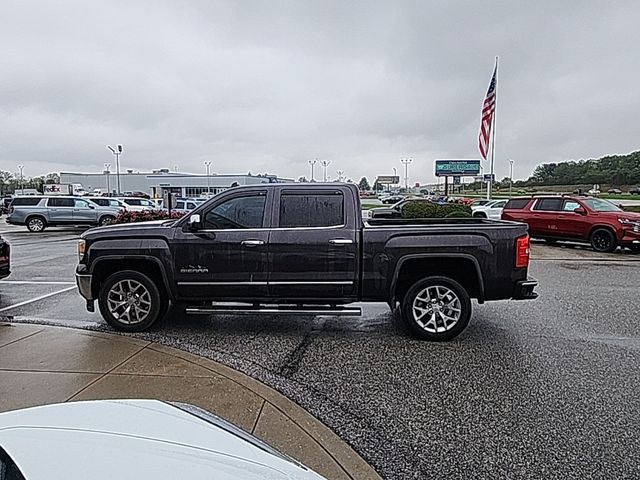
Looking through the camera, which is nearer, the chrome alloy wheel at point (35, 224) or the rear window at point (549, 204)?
the rear window at point (549, 204)

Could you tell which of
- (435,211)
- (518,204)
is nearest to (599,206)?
(518,204)

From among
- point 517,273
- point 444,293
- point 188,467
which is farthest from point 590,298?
point 188,467

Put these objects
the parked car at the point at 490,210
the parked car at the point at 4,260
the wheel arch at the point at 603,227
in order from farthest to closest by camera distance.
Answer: the parked car at the point at 490,210 → the wheel arch at the point at 603,227 → the parked car at the point at 4,260

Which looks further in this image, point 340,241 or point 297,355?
point 340,241

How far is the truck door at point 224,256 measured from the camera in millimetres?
6352

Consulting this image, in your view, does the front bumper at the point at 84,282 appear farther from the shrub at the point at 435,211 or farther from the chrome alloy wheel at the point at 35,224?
the chrome alloy wheel at the point at 35,224

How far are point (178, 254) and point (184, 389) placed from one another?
227cm

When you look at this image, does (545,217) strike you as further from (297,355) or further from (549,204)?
(297,355)

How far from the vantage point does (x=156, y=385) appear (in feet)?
15.2

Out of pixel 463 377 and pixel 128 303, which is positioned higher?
pixel 128 303

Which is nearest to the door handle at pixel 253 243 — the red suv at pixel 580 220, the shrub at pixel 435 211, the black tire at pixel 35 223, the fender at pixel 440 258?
the fender at pixel 440 258

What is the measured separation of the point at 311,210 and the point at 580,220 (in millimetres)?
12704

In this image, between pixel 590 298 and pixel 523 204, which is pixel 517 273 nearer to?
pixel 590 298

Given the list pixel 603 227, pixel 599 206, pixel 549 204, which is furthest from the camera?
pixel 549 204
